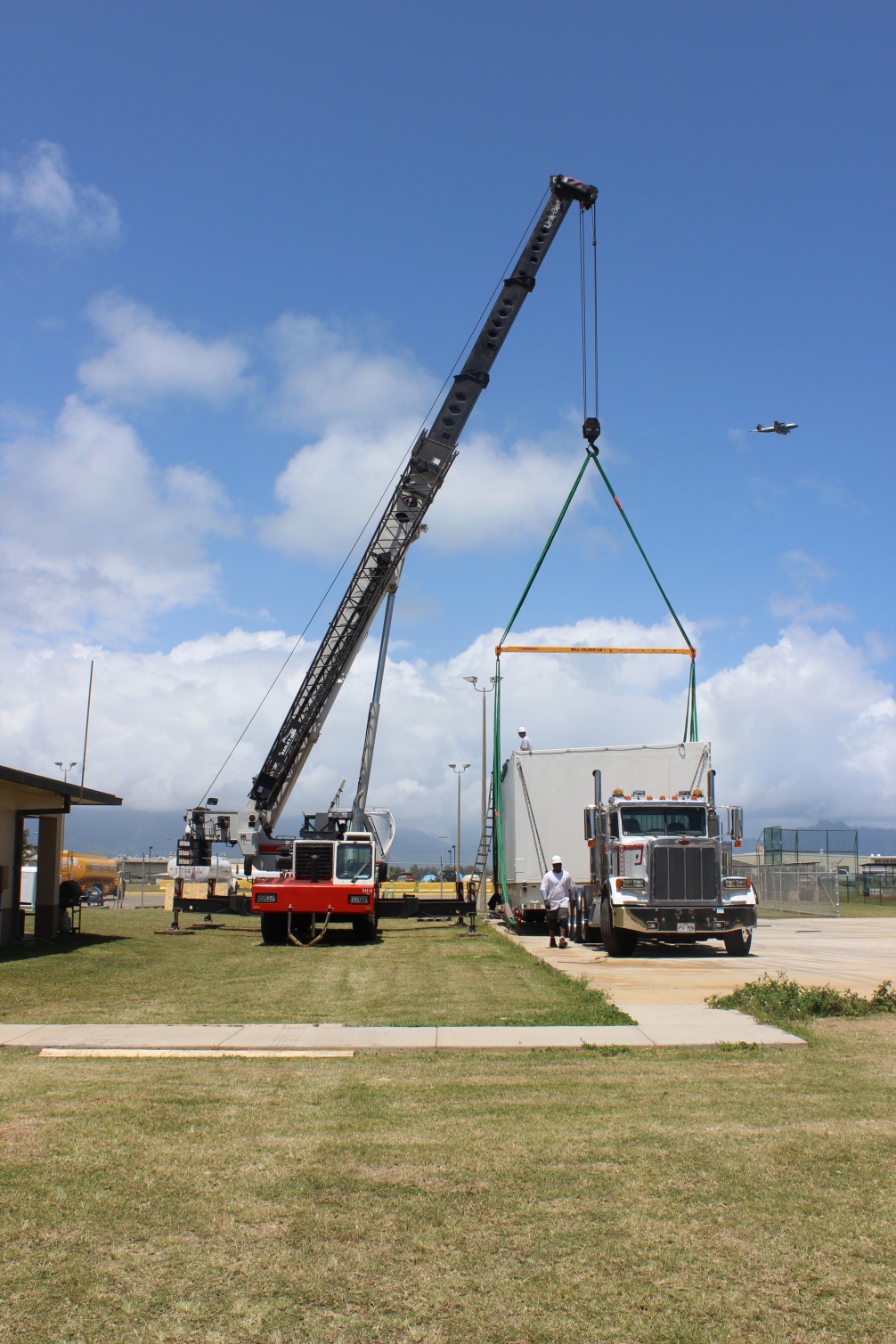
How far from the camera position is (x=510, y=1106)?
7102mm

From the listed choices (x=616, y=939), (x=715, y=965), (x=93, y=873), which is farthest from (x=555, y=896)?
(x=93, y=873)

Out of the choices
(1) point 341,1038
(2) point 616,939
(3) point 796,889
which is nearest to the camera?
(1) point 341,1038

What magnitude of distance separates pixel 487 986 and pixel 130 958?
8212 millimetres

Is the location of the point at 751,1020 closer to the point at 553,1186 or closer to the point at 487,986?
the point at 487,986

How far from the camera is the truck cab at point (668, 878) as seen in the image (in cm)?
1978

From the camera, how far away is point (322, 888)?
24.1 metres

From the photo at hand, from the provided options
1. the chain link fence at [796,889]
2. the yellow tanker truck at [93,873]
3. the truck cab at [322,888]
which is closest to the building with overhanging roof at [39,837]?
the truck cab at [322,888]

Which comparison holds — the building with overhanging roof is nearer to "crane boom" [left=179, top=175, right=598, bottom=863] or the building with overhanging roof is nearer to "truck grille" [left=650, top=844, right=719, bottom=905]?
"crane boom" [left=179, top=175, right=598, bottom=863]

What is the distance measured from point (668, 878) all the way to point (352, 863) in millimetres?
7713

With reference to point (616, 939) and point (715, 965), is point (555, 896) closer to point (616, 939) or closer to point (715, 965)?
point (616, 939)

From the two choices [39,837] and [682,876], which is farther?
[39,837]

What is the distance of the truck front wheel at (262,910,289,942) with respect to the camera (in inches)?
973

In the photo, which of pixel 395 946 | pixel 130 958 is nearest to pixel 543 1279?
pixel 130 958

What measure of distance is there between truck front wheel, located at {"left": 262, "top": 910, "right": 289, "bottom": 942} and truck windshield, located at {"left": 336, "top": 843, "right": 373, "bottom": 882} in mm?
1726
